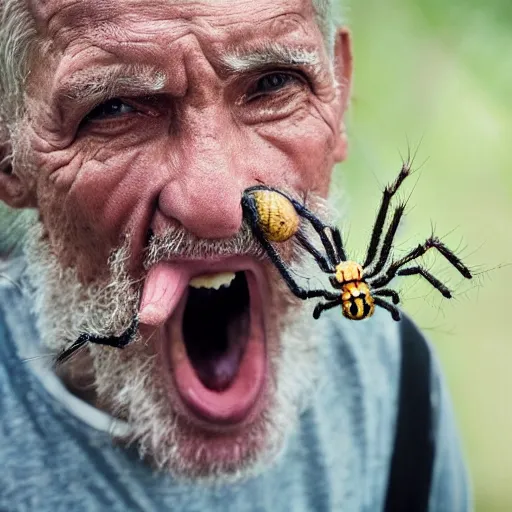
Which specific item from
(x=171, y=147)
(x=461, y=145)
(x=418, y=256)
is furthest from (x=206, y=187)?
(x=461, y=145)

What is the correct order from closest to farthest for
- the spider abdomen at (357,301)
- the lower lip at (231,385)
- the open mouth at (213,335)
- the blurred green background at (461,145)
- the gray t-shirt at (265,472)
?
the spider abdomen at (357,301), the open mouth at (213,335), the lower lip at (231,385), the gray t-shirt at (265,472), the blurred green background at (461,145)

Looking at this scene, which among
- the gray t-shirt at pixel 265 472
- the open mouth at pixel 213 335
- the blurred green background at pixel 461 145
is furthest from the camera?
the blurred green background at pixel 461 145

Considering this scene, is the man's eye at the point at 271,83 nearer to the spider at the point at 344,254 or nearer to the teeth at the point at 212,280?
the spider at the point at 344,254

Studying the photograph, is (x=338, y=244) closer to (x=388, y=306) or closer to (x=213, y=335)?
(x=388, y=306)

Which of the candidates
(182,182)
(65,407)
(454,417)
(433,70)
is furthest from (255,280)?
(433,70)

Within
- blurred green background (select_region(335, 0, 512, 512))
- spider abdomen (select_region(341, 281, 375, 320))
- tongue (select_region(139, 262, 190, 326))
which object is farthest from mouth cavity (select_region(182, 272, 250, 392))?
blurred green background (select_region(335, 0, 512, 512))

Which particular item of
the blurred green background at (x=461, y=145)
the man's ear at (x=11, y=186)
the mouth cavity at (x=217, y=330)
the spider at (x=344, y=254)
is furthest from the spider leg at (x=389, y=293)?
the blurred green background at (x=461, y=145)

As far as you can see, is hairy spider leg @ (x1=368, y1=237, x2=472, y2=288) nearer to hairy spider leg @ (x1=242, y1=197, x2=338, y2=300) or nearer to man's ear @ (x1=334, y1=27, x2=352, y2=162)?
hairy spider leg @ (x1=242, y1=197, x2=338, y2=300)
